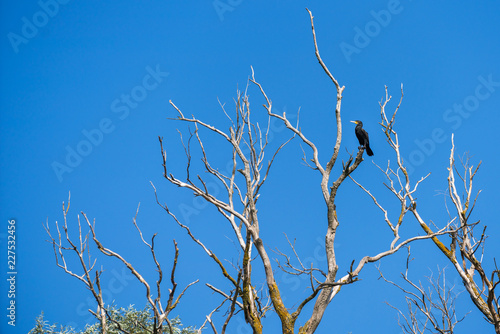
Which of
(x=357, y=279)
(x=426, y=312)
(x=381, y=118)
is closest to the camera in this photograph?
(x=357, y=279)

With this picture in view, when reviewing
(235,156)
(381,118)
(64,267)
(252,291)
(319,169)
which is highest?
(381,118)

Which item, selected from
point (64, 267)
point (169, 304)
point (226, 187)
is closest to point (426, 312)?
point (226, 187)

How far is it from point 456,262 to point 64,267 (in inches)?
212

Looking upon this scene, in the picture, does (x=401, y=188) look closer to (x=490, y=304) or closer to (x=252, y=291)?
(x=490, y=304)

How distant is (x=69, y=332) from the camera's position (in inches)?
444

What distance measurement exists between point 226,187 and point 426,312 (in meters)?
3.29

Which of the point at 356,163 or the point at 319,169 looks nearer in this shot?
the point at 356,163

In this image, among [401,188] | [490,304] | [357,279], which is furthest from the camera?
[401,188]

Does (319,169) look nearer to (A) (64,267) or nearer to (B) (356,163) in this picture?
(B) (356,163)

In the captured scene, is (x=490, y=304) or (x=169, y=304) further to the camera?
(x=490, y=304)

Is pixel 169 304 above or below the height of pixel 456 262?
below

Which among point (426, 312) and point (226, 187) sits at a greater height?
point (226, 187)

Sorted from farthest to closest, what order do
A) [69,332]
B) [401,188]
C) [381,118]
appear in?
[69,332]
[381,118]
[401,188]

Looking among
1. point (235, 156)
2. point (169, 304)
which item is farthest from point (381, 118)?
point (169, 304)
